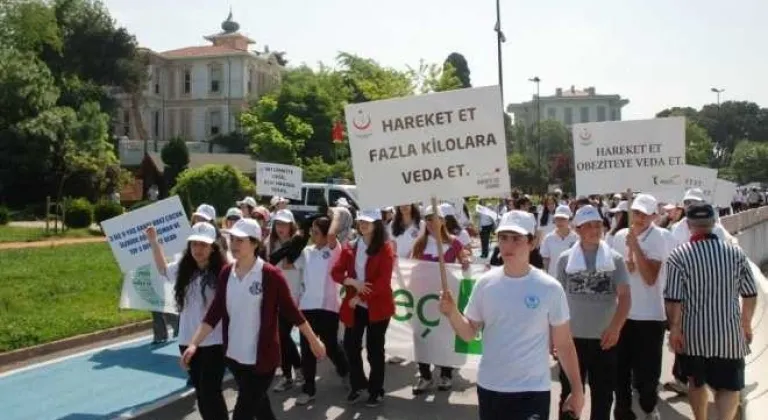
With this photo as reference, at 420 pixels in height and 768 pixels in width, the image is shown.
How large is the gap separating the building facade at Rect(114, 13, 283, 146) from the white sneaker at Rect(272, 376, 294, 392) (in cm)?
8103

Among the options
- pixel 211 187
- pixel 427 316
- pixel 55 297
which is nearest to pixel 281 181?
pixel 55 297

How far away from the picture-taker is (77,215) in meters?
28.8

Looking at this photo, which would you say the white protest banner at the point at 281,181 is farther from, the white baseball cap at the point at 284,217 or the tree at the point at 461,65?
the tree at the point at 461,65

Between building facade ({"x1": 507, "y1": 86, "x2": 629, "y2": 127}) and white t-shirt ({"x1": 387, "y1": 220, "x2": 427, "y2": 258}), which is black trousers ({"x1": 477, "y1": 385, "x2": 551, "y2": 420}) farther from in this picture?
building facade ({"x1": 507, "y1": 86, "x2": 629, "y2": 127})

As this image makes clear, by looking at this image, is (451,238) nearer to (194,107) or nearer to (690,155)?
(690,155)

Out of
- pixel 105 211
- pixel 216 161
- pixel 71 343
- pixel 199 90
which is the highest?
pixel 199 90

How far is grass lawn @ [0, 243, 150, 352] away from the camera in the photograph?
10898 mm

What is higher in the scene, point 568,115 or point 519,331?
point 568,115

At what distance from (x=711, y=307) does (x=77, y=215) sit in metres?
25.9

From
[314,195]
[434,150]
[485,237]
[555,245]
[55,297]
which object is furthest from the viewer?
[314,195]

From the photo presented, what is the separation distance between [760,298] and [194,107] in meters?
84.7

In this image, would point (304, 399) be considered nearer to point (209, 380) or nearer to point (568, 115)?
point (209, 380)

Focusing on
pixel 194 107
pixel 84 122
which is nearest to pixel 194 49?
pixel 194 107

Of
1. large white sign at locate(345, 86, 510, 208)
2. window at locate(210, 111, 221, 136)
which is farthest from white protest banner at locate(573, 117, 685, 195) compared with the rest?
window at locate(210, 111, 221, 136)
